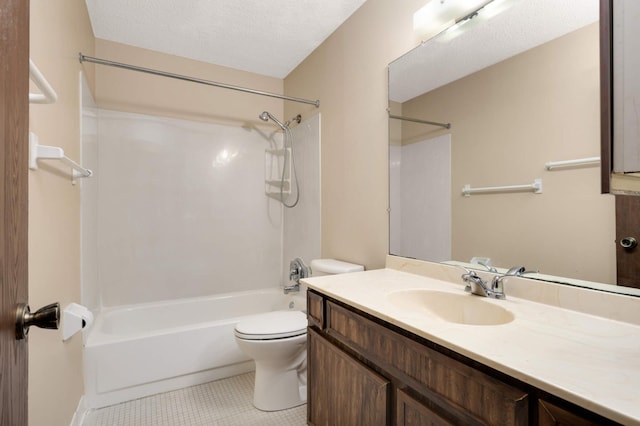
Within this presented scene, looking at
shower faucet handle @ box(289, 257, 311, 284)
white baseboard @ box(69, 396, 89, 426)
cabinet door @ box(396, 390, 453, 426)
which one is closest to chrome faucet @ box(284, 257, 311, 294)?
shower faucet handle @ box(289, 257, 311, 284)

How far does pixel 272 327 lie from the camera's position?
1.83 meters

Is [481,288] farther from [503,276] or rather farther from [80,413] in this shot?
[80,413]

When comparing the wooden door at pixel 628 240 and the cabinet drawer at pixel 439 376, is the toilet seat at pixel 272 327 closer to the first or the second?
the cabinet drawer at pixel 439 376

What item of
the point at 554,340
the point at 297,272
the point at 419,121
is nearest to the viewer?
the point at 554,340

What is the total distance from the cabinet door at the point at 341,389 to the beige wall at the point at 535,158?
0.68 m

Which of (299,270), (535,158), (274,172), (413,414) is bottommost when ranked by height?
(413,414)

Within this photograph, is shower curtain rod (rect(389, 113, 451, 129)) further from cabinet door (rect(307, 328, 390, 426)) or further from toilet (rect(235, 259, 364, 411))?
cabinet door (rect(307, 328, 390, 426))

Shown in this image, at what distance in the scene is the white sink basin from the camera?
3.54ft

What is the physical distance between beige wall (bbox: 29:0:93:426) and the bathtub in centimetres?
16

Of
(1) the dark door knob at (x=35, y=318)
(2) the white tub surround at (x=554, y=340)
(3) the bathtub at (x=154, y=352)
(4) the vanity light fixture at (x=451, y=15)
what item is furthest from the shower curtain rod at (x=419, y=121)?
(1) the dark door knob at (x=35, y=318)

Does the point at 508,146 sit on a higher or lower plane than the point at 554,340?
higher

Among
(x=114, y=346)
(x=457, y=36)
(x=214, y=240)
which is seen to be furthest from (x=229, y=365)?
(x=457, y=36)

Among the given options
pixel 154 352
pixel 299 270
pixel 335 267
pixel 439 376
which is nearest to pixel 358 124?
pixel 335 267

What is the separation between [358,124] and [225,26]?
118 centimetres
